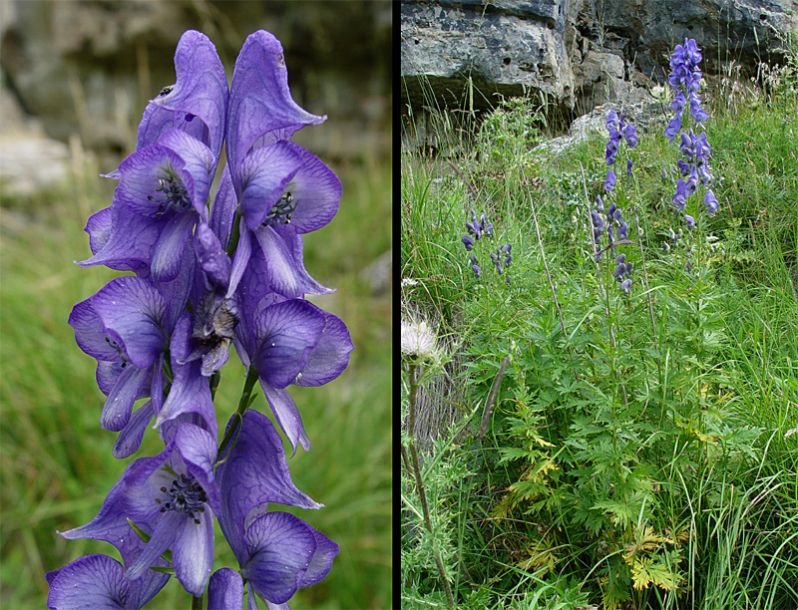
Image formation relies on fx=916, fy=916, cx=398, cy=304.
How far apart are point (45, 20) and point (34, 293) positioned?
3.48 m

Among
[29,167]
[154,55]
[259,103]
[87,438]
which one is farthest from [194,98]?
[154,55]

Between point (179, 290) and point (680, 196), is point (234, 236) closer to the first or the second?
point (179, 290)

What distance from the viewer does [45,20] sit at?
20.5 feet

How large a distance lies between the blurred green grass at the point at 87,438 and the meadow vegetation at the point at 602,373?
51.2 inches

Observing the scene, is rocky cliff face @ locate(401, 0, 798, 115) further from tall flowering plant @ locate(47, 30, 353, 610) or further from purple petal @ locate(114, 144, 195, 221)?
purple petal @ locate(114, 144, 195, 221)

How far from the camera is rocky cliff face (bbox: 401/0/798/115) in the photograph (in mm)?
1535

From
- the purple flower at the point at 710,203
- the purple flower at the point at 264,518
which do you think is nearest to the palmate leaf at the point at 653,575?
the purple flower at the point at 710,203

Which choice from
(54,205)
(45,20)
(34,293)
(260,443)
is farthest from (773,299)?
(45,20)

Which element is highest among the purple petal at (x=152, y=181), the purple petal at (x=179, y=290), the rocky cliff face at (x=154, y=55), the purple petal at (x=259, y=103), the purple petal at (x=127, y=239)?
the purple petal at (x=259, y=103)

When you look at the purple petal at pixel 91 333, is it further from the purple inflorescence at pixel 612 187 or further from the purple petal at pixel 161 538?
the purple inflorescence at pixel 612 187

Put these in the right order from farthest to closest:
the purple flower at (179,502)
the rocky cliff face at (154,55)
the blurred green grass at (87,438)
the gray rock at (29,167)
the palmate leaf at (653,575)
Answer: the rocky cliff face at (154,55)
the gray rock at (29,167)
the blurred green grass at (87,438)
the palmate leaf at (653,575)
the purple flower at (179,502)

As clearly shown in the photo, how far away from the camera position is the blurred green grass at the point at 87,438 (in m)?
2.83

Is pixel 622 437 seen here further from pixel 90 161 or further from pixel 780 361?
pixel 90 161

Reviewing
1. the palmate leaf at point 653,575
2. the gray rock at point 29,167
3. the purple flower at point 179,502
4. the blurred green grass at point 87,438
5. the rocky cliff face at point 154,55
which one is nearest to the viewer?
the purple flower at point 179,502
